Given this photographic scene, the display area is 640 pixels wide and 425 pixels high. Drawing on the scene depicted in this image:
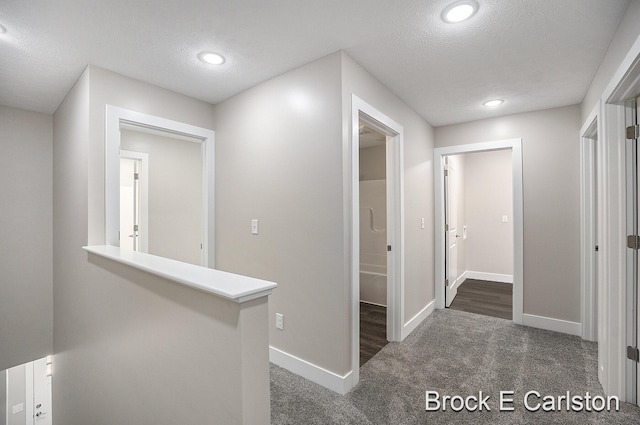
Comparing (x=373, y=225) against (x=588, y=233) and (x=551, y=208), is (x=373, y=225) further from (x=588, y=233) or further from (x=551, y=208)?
(x=588, y=233)

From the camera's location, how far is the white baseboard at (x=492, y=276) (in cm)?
525

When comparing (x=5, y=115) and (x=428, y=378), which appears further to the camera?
(x=5, y=115)

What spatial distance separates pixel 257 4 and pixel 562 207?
3.50m

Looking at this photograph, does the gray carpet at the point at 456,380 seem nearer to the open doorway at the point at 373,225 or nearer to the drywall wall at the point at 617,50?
the open doorway at the point at 373,225

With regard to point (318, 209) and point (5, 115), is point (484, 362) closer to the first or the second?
point (318, 209)

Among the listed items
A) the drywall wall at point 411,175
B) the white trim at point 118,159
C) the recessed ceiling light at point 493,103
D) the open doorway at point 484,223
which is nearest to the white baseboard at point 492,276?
the open doorway at point 484,223

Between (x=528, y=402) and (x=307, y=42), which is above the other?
(x=307, y=42)

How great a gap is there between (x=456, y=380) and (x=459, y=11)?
98.3 inches

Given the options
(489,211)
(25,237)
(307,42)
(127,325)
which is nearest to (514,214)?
(489,211)

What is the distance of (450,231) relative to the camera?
13.2 ft

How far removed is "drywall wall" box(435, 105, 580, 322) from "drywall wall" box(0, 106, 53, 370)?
18.2ft

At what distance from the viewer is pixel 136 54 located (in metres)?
2.17

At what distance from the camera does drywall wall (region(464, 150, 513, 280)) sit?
5.28 meters

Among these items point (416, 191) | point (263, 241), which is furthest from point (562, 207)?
point (263, 241)
